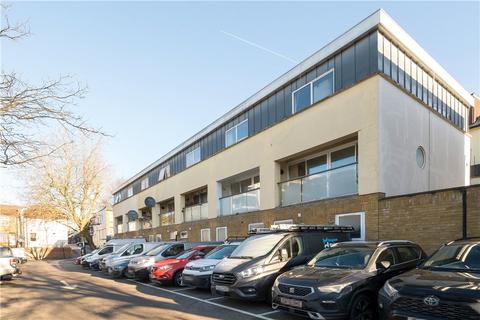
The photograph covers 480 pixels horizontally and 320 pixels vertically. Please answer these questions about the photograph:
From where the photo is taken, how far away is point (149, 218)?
3950 centimetres

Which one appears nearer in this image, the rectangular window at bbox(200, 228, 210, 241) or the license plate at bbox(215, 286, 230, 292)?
the license plate at bbox(215, 286, 230, 292)

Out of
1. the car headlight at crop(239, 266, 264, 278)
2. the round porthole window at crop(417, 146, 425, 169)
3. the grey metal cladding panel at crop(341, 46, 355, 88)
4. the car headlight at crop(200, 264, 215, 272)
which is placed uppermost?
the grey metal cladding panel at crop(341, 46, 355, 88)

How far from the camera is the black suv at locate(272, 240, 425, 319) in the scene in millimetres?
7129

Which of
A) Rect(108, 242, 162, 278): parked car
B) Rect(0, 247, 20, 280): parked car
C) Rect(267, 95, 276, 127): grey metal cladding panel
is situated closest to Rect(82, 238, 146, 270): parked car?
Rect(108, 242, 162, 278): parked car

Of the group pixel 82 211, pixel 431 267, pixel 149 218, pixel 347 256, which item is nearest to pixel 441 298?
pixel 431 267

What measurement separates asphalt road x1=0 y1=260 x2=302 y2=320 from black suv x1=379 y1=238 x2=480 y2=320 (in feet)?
8.79

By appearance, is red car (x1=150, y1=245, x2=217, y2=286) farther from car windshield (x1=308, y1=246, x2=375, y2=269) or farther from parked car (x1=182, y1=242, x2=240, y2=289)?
car windshield (x1=308, y1=246, x2=375, y2=269)

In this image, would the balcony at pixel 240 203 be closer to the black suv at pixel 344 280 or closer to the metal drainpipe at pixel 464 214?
the metal drainpipe at pixel 464 214

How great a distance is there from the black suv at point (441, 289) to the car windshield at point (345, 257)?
1158 millimetres

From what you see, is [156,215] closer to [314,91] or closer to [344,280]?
[314,91]

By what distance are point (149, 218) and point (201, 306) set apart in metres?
30.9

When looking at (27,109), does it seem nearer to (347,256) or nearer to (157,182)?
(347,256)

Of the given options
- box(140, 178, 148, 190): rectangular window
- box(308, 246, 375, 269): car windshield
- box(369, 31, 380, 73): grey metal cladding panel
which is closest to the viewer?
box(308, 246, 375, 269): car windshield

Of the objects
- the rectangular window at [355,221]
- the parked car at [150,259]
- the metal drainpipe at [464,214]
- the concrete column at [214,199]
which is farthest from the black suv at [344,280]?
the concrete column at [214,199]
